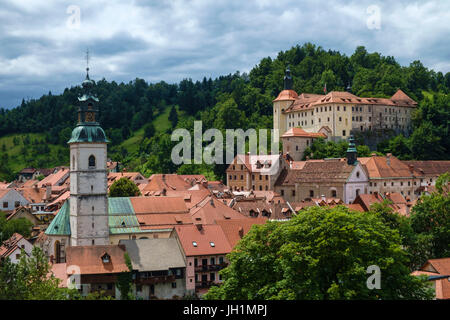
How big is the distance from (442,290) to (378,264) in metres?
11.9

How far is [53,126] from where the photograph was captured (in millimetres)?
181500

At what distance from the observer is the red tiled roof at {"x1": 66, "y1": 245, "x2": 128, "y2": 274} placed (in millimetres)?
46250

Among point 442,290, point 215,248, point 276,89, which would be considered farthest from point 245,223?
point 276,89

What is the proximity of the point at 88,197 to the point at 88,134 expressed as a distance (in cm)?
592

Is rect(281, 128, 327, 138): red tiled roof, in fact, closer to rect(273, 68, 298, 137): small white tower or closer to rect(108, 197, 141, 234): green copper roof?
rect(273, 68, 298, 137): small white tower

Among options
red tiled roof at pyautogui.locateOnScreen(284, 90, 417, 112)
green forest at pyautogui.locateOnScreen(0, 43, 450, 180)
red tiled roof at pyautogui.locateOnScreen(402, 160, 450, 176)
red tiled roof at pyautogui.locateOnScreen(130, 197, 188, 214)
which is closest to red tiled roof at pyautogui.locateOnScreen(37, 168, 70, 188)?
green forest at pyautogui.locateOnScreen(0, 43, 450, 180)

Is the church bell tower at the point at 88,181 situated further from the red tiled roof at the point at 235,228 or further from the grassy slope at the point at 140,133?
the grassy slope at the point at 140,133

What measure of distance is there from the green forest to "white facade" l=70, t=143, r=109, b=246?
5663 cm

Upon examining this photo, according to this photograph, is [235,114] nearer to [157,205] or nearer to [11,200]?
[11,200]

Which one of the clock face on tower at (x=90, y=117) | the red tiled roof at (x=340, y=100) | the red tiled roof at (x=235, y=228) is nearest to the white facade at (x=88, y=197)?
the clock face on tower at (x=90, y=117)

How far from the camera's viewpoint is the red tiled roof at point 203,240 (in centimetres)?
5069

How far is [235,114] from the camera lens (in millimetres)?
127688

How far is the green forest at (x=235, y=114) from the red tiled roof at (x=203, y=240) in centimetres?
5340

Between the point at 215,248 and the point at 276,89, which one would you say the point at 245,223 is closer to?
the point at 215,248
